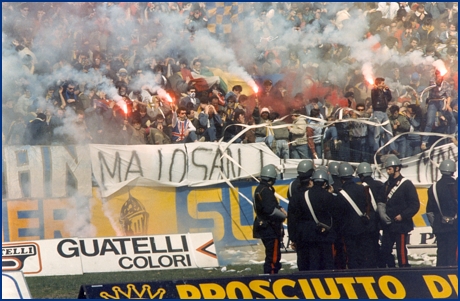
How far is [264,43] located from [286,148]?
1.26 meters

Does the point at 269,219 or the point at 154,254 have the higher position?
the point at 269,219

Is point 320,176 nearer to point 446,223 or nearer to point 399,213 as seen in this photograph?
point 399,213

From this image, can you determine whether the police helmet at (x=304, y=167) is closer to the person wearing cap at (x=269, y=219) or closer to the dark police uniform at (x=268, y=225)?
the person wearing cap at (x=269, y=219)

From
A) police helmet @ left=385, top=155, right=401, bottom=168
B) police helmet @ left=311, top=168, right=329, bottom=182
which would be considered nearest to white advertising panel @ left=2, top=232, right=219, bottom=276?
police helmet @ left=311, top=168, right=329, bottom=182

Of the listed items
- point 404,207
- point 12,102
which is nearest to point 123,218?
point 12,102

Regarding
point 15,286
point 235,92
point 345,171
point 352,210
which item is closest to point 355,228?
point 352,210

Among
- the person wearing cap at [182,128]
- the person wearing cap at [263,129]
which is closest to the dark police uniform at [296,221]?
the person wearing cap at [263,129]

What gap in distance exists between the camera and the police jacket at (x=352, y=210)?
8312 millimetres

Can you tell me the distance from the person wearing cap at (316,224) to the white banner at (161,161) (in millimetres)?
706

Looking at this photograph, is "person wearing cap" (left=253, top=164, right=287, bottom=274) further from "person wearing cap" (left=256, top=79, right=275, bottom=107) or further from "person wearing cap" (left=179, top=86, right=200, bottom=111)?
"person wearing cap" (left=179, top=86, right=200, bottom=111)

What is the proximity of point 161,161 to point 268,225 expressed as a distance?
148 centimetres

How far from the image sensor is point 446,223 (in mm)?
8391

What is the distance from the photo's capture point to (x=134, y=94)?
8.60 m

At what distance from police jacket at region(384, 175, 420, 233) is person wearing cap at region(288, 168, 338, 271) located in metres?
0.68
